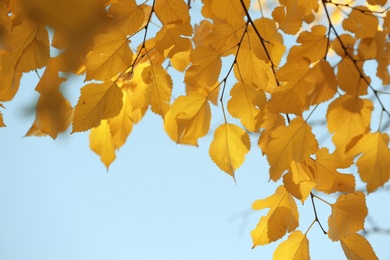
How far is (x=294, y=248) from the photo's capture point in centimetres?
71

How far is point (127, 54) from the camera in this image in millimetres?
676

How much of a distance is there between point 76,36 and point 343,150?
37cm

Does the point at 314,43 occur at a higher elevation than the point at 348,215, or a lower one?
higher

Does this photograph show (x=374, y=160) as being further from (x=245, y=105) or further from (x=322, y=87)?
(x=245, y=105)

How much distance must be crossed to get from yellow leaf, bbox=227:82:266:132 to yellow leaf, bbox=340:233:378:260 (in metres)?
0.22

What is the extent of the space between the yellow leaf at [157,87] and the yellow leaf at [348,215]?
0.31 meters

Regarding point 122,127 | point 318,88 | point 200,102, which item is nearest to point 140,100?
point 122,127

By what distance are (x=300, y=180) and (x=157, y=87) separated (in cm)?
26

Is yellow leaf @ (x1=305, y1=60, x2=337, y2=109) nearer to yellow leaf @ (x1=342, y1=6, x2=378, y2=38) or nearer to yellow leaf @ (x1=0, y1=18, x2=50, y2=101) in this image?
yellow leaf @ (x1=342, y1=6, x2=378, y2=38)

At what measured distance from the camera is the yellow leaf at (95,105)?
0.63 m

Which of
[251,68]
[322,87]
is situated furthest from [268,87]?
[322,87]

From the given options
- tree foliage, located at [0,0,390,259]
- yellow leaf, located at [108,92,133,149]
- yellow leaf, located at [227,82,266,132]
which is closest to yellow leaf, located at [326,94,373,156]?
tree foliage, located at [0,0,390,259]

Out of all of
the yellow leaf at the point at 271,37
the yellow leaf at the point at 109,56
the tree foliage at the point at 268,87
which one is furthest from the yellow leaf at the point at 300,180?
the yellow leaf at the point at 109,56

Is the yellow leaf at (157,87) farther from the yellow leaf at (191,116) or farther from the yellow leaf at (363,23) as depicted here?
the yellow leaf at (363,23)
